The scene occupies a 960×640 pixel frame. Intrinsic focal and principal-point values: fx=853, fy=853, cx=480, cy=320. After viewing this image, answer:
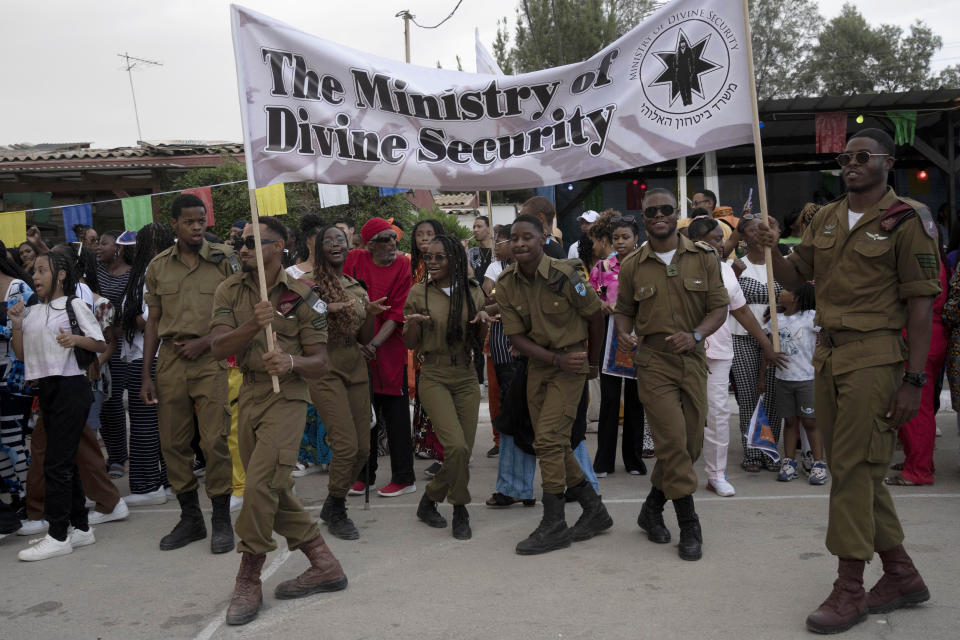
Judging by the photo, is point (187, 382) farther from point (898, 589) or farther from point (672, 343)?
point (898, 589)

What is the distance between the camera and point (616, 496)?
6316 millimetres

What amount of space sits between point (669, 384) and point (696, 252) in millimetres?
828

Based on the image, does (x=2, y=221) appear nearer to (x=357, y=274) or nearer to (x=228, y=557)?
(x=357, y=274)

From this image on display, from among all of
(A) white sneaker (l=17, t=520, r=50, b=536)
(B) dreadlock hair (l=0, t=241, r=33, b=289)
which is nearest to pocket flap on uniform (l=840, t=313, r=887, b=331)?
(B) dreadlock hair (l=0, t=241, r=33, b=289)

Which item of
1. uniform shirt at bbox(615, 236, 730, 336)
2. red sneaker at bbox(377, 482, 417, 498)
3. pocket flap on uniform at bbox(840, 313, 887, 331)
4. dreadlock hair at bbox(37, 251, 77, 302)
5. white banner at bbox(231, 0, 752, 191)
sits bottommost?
red sneaker at bbox(377, 482, 417, 498)

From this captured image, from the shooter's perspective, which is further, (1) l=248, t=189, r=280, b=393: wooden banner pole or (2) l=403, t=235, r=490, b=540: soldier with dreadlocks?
(2) l=403, t=235, r=490, b=540: soldier with dreadlocks

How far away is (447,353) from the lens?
5.68 metres

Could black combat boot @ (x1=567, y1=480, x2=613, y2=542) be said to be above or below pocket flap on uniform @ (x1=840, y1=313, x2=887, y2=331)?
below

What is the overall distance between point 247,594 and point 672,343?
2.70 m

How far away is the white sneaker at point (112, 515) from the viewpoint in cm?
616

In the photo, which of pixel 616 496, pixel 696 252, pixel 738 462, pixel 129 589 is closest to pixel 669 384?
pixel 696 252

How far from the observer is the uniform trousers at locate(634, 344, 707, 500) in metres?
4.93

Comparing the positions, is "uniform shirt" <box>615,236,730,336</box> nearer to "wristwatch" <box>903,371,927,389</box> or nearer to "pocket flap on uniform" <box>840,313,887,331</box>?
"pocket flap on uniform" <box>840,313,887,331</box>

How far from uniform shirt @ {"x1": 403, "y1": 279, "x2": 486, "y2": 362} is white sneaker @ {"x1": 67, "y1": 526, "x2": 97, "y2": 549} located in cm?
248
